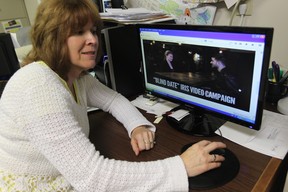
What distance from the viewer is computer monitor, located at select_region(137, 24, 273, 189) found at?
2.19ft

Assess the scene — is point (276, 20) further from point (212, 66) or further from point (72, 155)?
point (72, 155)

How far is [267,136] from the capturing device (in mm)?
830

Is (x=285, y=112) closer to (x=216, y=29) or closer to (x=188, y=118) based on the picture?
(x=188, y=118)

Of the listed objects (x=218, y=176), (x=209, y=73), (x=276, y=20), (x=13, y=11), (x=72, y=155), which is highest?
(x=13, y=11)

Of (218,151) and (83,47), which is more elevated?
(83,47)

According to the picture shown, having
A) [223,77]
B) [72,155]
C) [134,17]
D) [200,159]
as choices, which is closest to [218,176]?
[200,159]

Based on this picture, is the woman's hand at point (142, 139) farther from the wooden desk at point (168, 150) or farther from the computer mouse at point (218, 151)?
the computer mouse at point (218, 151)

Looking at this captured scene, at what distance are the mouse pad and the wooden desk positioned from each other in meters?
0.01

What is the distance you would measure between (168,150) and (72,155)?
35 centimetres

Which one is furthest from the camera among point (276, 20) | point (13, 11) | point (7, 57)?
point (13, 11)

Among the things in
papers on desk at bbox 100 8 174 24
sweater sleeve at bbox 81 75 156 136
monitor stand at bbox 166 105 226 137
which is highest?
papers on desk at bbox 100 8 174 24

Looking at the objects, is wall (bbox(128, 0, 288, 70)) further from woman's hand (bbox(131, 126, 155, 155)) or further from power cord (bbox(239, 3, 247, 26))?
woman's hand (bbox(131, 126, 155, 155))

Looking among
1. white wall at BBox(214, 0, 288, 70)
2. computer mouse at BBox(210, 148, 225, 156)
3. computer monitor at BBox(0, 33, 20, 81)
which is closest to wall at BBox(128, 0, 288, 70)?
white wall at BBox(214, 0, 288, 70)

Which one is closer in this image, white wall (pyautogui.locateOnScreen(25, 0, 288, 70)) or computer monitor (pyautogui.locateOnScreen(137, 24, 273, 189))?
computer monitor (pyautogui.locateOnScreen(137, 24, 273, 189))
